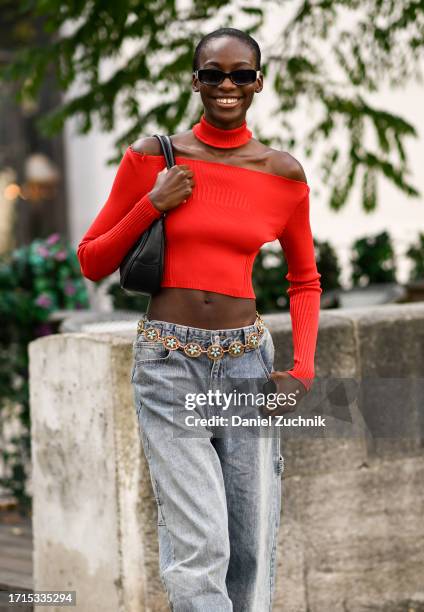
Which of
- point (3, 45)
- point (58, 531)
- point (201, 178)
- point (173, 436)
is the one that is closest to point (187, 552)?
point (173, 436)

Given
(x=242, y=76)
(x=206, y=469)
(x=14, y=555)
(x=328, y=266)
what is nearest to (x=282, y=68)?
(x=328, y=266)

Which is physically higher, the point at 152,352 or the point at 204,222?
the point at 204,222

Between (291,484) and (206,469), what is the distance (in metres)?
1.46

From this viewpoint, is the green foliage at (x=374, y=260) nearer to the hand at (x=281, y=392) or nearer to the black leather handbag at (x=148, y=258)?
the hand at (x=281, y=392)

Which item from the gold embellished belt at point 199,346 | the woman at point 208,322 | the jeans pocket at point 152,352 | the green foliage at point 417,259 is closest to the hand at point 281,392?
the woman at point 208,322

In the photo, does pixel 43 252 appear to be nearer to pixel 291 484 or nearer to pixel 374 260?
pixel 374 260

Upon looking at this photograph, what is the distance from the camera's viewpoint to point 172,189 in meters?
3.06

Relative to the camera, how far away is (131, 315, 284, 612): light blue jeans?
10.00 ft

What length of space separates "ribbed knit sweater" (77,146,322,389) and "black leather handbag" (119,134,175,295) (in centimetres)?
2

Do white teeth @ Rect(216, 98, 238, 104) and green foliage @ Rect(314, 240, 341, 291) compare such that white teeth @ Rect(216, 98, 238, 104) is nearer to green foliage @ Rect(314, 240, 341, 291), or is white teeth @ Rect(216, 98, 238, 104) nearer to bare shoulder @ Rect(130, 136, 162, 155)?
bare shoulder @ Rect(130, 136, 162, 155)

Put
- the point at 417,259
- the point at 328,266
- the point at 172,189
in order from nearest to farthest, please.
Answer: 1. the point at 172,189
2. the point at 328,266
3. the point at 417,259

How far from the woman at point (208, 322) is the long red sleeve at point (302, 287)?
1.5 inches

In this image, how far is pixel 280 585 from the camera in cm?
444

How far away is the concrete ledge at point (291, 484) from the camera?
4.07 m
